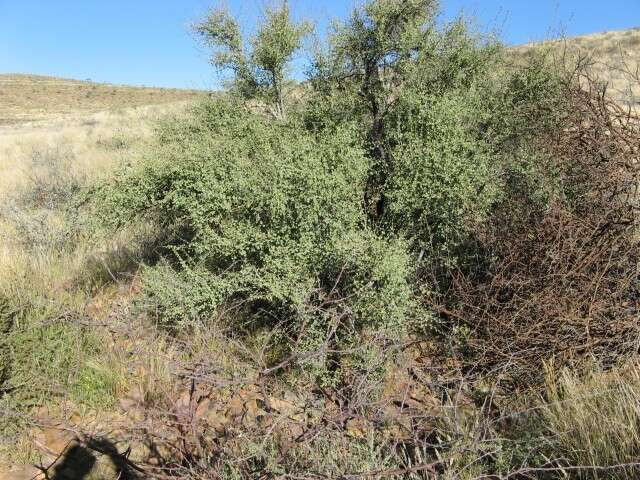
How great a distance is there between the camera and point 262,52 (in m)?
6.72

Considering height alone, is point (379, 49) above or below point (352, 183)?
above

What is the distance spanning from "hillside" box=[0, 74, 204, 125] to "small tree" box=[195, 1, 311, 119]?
37.3 metres

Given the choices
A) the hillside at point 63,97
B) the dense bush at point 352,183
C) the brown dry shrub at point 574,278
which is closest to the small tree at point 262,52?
the dense bush at point 352,183

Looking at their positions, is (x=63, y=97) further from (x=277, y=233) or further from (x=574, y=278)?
(x=574, y=278)

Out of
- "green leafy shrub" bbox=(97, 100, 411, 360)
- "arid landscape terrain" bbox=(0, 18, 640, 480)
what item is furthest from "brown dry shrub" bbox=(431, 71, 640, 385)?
"green leafy shrub" bbox=(97, 100, 411, 360)

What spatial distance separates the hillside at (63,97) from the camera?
46031mm

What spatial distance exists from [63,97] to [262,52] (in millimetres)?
59422

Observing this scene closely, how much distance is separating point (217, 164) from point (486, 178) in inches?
113

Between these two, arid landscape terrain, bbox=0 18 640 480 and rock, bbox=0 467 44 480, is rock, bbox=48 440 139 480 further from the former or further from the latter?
rock, bbox=0 467 44 480

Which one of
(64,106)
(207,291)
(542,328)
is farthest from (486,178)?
(64,106)

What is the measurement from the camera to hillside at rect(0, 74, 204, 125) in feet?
151

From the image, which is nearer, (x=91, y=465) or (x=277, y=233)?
(x=91, y=465)

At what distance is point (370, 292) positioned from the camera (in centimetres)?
439

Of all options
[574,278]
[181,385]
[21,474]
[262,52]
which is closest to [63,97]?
[262,52]
